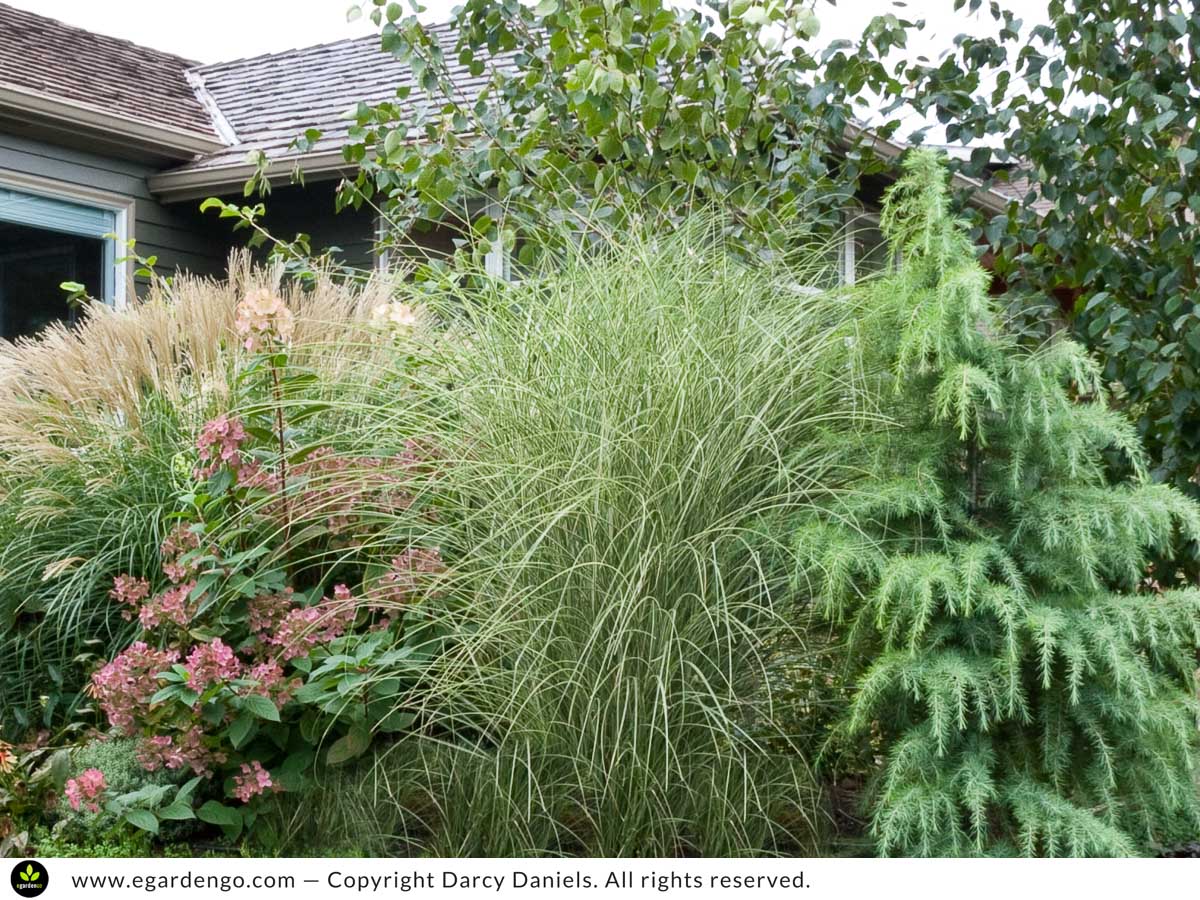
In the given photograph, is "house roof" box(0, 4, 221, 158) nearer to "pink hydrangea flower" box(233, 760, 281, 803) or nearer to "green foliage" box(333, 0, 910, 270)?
"green foliage" box(333, 0, 910, 270)

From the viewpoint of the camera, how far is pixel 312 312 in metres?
4.21

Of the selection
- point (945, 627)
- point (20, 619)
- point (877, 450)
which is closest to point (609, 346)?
point (877, 450)

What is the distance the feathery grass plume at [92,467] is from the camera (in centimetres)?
340

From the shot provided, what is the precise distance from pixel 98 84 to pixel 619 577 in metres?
6.97

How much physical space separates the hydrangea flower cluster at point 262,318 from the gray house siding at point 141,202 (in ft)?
15.9

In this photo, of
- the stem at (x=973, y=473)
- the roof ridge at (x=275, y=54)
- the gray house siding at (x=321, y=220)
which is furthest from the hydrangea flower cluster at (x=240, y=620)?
the roof ridge at (x=275, y=54)

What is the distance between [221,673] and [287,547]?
1.41ft

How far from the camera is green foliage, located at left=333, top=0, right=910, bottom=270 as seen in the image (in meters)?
4.14

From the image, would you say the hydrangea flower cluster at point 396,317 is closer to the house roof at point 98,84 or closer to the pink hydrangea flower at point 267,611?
the pink hydrangea flower at point 267,611

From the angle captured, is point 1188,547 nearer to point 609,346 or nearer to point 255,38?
point 609,346

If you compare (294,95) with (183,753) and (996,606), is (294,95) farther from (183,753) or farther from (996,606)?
(996,606)

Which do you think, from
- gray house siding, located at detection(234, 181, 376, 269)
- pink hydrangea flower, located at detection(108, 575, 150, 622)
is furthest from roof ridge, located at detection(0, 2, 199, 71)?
pink hydrangea flower, located at detection(108, 575, 150, 622)
